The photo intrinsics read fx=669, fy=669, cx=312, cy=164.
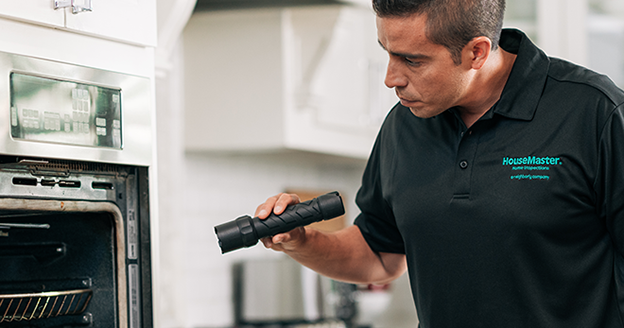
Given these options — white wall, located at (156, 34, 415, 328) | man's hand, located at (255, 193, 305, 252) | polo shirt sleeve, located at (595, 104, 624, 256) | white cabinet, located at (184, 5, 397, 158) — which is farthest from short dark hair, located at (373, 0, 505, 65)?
white cabinet, located at (184, 5, 397, 158)

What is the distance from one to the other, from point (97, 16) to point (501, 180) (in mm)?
680

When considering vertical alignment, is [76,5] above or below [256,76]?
below

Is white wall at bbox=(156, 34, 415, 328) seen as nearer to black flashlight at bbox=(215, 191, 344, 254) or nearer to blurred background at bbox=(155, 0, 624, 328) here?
blurred background at bbox=(155, 0, 624, 328)

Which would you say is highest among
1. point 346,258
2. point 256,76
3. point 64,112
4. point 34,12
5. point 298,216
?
point 256,76

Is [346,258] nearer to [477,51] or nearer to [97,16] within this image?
[477,51]

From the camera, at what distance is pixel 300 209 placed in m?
1.09

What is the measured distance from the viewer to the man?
1.04 metres

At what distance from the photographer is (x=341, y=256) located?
1.33 metres

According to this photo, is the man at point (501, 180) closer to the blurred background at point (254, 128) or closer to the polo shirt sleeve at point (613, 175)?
the polo shirt sleeve at point (613, 175)

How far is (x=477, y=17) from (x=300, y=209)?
420mm

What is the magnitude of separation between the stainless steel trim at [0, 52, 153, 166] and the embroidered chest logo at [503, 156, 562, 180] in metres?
0.59

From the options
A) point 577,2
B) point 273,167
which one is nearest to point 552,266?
point 273,167

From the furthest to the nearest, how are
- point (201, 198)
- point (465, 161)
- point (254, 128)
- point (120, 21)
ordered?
point (201, 198)
point (254, 128)
point (465, 161)
point (120, 21)

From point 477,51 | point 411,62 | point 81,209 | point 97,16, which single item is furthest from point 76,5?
point 477,51
